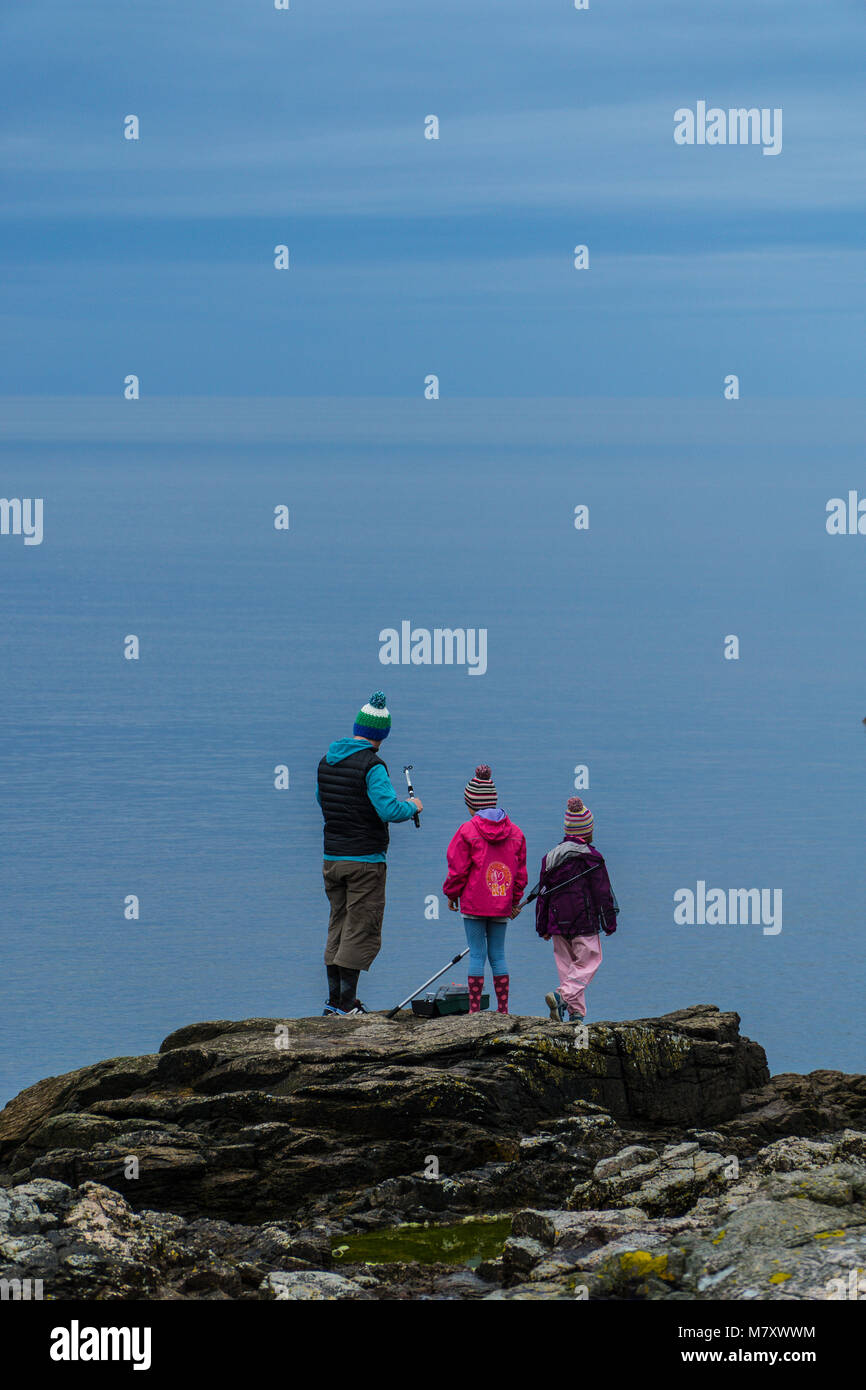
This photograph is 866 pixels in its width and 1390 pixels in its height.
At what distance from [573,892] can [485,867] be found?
932mm

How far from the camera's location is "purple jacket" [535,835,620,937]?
16500 mm

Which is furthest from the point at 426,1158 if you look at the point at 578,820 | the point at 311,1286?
the point at 578,820

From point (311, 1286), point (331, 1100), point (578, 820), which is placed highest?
point (578, 820)

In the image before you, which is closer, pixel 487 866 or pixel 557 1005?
pixel 487 866

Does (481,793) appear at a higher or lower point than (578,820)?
higher

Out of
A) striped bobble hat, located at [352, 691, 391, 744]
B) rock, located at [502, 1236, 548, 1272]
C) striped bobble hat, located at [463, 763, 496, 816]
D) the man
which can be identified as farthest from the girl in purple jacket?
rock, located at [502, 1236, 548, 1272]

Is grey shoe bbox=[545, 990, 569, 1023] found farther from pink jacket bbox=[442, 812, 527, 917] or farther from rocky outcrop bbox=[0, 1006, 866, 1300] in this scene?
pink jacket bbox=[442, 812, 527, 917]

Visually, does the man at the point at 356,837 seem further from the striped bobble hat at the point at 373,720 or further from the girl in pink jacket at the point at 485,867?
the girl in pink jacket at the point at 485,867

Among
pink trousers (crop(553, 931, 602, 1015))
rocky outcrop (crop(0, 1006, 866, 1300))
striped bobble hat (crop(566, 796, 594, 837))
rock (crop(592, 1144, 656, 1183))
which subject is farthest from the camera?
pink trousers (crop(553, 931, 602, 1015))

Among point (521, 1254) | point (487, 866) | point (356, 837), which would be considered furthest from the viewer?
point (356, 837)

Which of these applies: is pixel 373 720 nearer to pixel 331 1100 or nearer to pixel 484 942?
pixel 484 942

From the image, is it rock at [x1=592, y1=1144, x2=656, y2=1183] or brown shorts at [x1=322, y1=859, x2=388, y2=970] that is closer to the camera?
rock at [x1=592, y1=1144, x2=656, y2=1183]

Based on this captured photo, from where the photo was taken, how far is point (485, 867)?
52.9ft

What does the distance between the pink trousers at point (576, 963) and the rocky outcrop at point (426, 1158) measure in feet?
2.88
